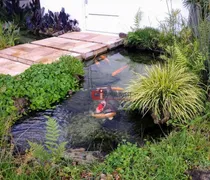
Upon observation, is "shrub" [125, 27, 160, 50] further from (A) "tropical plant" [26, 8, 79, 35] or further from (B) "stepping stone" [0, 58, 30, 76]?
(B) "stepping stone" [0, 58, 30, 76]

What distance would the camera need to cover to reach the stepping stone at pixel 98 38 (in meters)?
6.05

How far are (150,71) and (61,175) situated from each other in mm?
1902

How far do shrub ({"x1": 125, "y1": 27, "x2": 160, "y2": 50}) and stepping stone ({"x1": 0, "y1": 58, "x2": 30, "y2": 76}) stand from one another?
2.43m

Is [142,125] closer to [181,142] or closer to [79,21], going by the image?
[181,142]

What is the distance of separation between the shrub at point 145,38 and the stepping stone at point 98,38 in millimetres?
340

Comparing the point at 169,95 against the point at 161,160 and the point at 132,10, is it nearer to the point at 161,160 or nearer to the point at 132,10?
the point at 161,160

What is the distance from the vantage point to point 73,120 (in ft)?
11.2

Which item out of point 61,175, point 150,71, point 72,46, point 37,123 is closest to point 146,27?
point 72,46

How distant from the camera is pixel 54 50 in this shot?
215 inches

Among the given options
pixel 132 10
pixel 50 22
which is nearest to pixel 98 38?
pixel 132 10

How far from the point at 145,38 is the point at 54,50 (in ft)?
6.41

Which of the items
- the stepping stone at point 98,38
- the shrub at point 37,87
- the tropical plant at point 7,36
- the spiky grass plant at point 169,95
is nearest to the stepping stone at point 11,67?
the shrub at point 37,87

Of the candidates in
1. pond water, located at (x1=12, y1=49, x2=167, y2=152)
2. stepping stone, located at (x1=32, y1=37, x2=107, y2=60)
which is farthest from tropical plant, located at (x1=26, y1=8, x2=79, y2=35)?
pond water, located at (x1=12, y1=49, x2=167, y2=152)

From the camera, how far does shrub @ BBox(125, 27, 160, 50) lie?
5720mm
